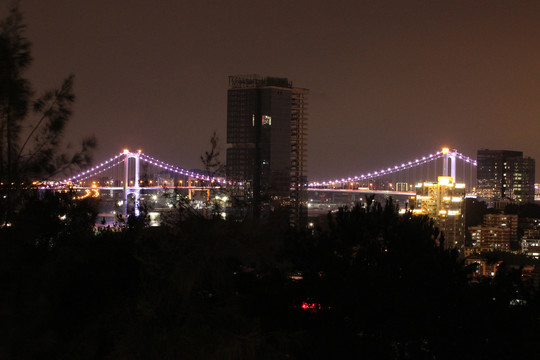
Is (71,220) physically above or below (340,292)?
above

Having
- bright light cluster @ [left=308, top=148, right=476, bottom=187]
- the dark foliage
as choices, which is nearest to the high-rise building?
bright light cluster @ [left=308, top=148, right=476, bottom=187]

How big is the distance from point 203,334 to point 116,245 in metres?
2.12

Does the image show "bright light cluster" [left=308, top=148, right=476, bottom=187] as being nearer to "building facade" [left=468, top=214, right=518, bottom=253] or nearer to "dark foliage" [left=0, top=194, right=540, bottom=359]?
"building facade" [left=468, top=214, right=518, bottom=253]

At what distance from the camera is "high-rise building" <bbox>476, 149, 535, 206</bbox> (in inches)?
2281

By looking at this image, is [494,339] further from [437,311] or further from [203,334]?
[203,334]

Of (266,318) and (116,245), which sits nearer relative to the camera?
(266,318)

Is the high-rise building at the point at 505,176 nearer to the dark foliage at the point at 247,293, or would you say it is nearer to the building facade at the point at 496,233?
the building facade at the point at 496,233

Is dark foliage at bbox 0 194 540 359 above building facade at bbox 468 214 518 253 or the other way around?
above

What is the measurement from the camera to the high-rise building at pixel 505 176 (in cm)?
5794

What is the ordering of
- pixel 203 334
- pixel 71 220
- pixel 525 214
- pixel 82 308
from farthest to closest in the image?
pixel 525 214, pixel 71 220, pixel 82 308, pixel 203 334

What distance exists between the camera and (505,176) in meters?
60.7

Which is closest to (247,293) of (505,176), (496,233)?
(496,233)

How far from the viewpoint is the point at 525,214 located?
42.5m

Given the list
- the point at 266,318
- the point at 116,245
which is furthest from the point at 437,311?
the point at 116,245
